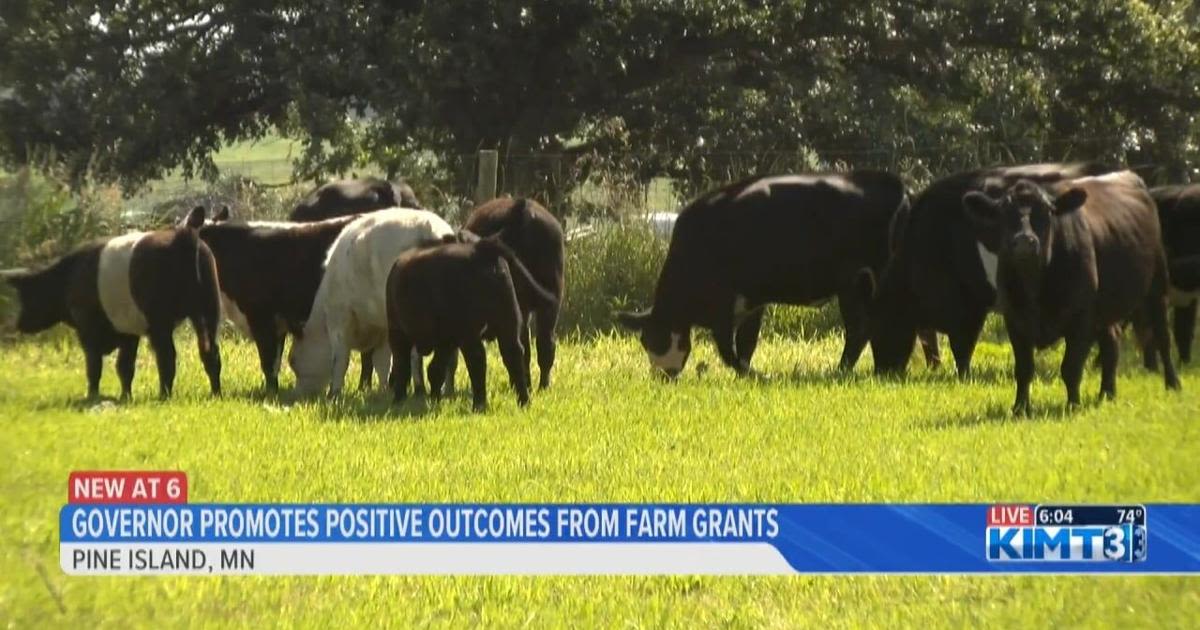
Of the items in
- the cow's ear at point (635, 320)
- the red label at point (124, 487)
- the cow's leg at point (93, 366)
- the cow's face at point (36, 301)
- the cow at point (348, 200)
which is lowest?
the cow's ear at point (635, 320)

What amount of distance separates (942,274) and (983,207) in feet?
4.75

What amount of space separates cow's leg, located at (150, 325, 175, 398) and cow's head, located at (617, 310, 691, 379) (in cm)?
358

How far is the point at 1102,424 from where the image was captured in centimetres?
429

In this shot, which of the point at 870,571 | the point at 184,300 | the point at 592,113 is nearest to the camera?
the point at 870,571

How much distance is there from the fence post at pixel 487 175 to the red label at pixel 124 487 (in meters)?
7.05

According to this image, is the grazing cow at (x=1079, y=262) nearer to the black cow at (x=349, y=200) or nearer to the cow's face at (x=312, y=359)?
the cow's face at (x=312, y=359)

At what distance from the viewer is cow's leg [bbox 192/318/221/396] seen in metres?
4.75

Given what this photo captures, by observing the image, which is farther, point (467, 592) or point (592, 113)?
point (592, 113)

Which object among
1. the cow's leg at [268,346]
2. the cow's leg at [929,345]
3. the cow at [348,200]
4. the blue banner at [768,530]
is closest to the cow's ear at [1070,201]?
the cow's leg at [929,345]

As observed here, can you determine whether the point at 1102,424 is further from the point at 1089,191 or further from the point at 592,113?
the point at 592,113

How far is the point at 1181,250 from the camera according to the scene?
5.90 m

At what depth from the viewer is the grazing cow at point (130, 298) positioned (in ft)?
14.0

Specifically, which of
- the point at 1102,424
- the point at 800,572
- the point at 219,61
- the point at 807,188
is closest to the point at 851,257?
the point at 807,188

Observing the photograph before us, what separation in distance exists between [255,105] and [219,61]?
186 cm
